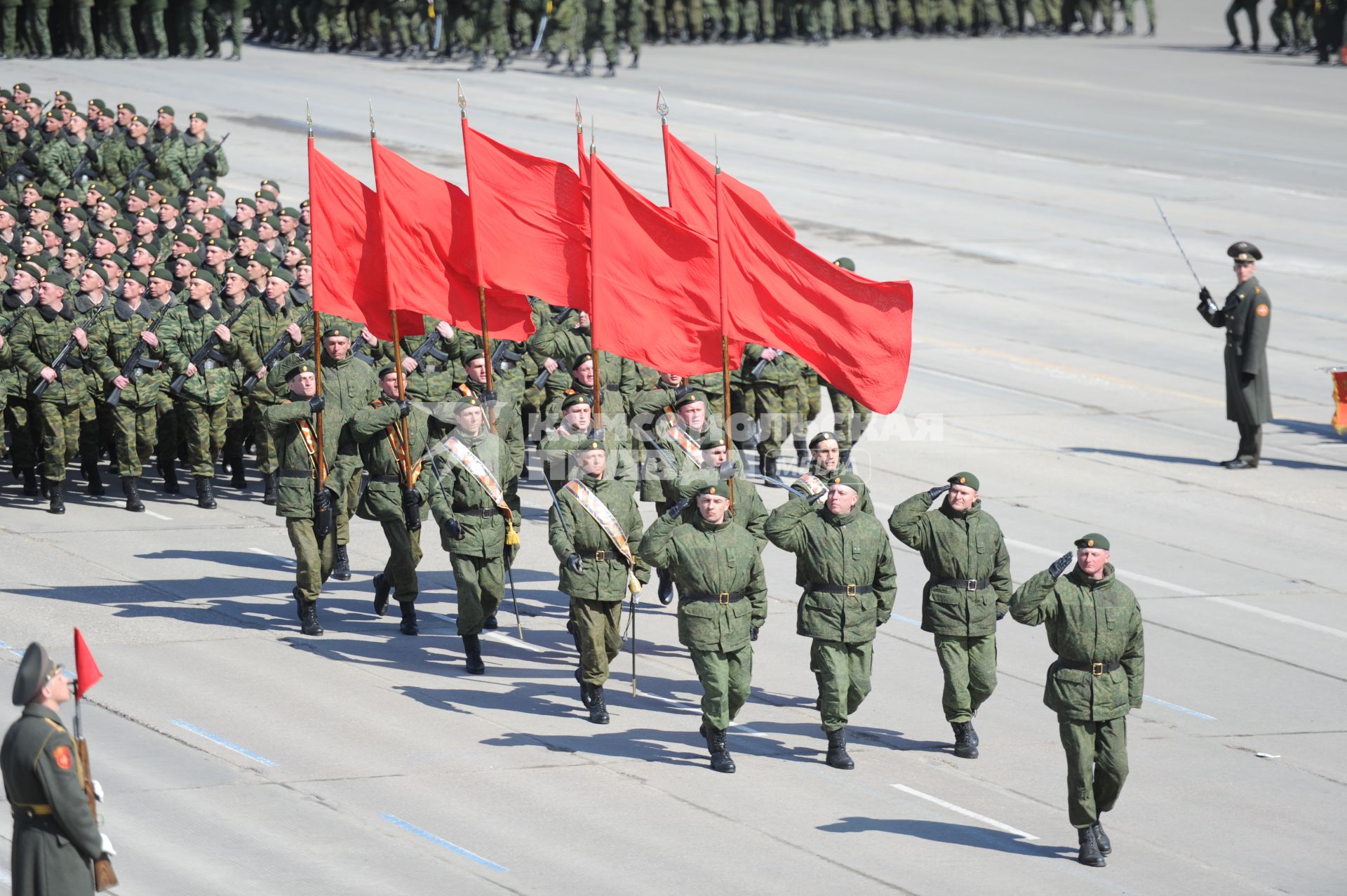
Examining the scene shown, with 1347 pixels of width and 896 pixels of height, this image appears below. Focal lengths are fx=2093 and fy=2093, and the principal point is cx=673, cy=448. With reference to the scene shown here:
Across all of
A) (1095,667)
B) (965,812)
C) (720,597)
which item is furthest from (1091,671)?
(720,597)

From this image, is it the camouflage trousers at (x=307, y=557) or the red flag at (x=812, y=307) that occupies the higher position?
the red flag at (x=812, y=307)

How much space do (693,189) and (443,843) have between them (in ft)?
14.7

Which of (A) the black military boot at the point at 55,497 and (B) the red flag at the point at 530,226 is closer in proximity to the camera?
(B) the red flag at the point at 530,226

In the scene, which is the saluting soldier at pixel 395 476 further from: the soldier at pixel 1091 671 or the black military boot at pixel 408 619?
the soldier at pixel 1091 671

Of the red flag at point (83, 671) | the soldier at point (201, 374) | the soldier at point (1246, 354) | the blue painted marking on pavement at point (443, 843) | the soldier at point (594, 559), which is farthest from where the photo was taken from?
the soldier at point (1246, 354)

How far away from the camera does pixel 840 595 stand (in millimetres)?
11602

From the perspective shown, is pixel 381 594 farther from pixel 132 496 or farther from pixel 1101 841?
pixel 1101 841

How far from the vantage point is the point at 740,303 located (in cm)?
1230

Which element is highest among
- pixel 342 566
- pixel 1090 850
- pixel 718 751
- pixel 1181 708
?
pixel 342 566

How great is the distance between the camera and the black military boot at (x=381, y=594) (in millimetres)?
14281

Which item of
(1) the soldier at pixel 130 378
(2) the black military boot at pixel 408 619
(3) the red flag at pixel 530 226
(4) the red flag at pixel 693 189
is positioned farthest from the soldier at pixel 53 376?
(4) the red flag at pixel 693 189

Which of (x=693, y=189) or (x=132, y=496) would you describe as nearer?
(x=693, y=189)

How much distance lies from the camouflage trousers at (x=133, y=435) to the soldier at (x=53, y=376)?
14.7 inches

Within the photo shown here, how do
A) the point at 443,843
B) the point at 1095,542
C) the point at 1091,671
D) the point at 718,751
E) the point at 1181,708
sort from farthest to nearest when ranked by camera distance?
1. the point at 1181,708
2. the point at 718,751
3. the point at 1095,542
4. the point at 1091,671
5. the point at 443,843
